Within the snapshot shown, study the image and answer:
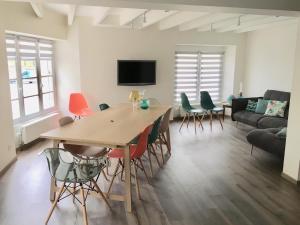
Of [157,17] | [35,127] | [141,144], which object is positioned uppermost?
[157,17]

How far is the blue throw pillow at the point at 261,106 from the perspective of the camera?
6.39 m

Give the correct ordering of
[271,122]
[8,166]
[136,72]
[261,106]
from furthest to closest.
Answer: [136,72], [261,106], [271,122], [8,166]

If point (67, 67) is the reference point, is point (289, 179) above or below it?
below

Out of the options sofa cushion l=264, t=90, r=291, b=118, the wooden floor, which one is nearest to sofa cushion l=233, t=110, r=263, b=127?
sofa cushion l=264, t=90, r=291, b=118

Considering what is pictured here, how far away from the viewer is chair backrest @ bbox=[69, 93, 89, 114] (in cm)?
582

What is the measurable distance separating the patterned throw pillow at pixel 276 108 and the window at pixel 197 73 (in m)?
2.21

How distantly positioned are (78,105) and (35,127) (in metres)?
1.03

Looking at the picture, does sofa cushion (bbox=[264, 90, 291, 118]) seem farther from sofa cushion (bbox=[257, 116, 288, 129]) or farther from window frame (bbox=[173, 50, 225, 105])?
window frame (bbox=[173, 50, 225, 105])

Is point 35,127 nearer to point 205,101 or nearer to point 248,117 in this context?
point 205,101

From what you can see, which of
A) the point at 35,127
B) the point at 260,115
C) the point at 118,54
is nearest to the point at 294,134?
the point at 260,115

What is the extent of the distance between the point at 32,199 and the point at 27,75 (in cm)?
299

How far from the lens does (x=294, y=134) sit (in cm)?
362

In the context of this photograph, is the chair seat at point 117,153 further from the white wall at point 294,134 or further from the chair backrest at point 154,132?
the white wall at point 294,134

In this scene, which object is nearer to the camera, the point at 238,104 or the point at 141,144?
the point at 141,144
